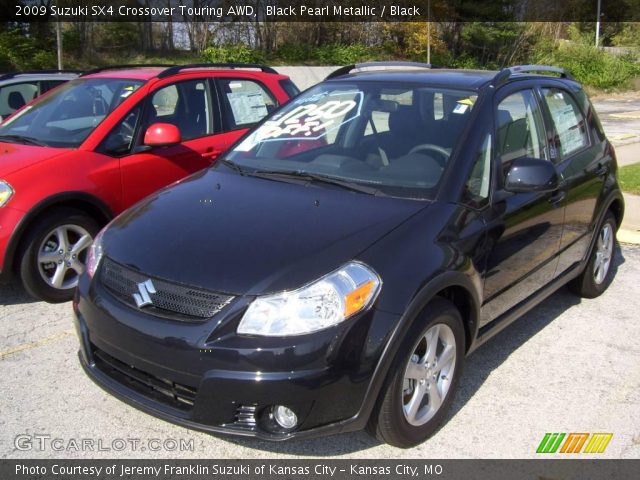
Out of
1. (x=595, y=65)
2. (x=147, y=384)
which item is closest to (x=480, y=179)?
(x=147, y=384)

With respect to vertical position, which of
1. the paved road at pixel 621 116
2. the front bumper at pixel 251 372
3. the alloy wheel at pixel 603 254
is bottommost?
the paved road at pixel 621 116

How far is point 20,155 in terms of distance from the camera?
4820mm

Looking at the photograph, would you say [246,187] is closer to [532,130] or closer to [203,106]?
[532,130]

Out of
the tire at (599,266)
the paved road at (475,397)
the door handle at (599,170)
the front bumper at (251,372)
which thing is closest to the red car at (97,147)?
the paved road at (475,397)

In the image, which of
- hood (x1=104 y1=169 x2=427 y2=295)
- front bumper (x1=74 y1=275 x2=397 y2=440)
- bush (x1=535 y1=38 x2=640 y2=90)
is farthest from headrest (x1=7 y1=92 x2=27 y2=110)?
bush (x1=535 y1=38 x2=640 y2=90)

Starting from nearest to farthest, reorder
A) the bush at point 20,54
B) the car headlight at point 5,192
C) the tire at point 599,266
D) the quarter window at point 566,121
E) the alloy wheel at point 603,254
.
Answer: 1. the quarter window at point 566,121
2. the car headlight at point 5,192
3. the tire at point 599,266
4. the alloy wheel at point 603,254
5. the bush at point 20,54

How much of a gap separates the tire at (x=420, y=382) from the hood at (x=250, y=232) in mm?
452

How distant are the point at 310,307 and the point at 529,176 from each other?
1.48 metres

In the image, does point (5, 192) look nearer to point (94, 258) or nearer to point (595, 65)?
point (94, 258)

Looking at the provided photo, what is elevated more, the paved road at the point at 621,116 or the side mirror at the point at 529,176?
the side mirror at the point at 529,176

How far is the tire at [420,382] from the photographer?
277 cm

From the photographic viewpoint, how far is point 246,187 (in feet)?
11.5

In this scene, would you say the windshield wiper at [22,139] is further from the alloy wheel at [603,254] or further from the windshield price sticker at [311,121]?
the alloy wheel at [603,254]

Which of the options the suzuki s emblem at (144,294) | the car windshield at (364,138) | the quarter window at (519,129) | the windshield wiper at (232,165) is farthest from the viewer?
the windshield wiper at (232,165)
